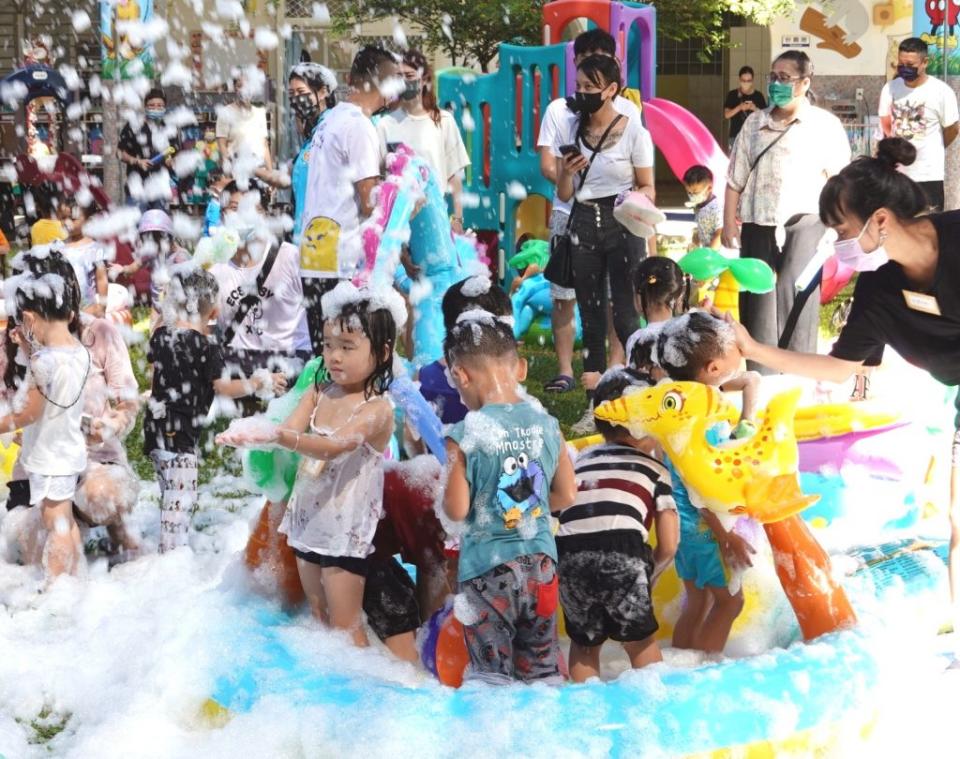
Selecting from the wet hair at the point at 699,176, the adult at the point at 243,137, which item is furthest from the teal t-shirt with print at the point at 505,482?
the adult at the point at 243,137

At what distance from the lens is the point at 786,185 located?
695 centimetres

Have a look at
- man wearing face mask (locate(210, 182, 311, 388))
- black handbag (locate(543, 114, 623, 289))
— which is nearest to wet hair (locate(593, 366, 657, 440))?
black handbag (locate(543, 114, 623, 289))

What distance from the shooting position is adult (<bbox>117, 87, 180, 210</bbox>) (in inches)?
424

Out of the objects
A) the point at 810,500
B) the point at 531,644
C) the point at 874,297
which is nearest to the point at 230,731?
the point at 531,644

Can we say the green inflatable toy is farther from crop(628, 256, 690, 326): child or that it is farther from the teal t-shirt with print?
crop(628, 256, 690, 326): child

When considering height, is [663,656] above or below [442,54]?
below

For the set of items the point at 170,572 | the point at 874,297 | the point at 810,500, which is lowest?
the point at 170,572

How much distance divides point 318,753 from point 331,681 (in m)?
0.18

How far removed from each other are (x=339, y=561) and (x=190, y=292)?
5.72 ft

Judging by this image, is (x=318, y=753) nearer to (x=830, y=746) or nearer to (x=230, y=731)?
(x=230, y=731)

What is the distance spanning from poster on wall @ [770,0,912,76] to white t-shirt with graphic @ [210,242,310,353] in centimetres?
1558

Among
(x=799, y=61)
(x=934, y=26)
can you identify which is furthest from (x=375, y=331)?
(x=934, y=26)

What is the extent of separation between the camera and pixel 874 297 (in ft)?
13.0

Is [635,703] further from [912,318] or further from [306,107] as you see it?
[306,107]
